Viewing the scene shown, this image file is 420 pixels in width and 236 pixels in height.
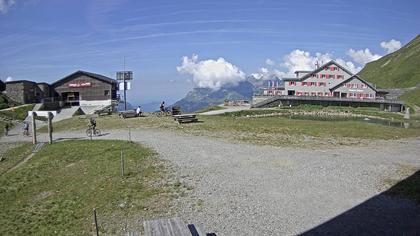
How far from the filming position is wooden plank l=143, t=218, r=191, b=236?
29.7 ft

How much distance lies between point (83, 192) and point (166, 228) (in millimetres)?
8531

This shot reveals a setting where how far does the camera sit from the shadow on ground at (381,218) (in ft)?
36.2

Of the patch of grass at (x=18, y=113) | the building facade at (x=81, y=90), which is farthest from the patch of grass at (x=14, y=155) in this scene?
the building facade at (x=81, y=90)

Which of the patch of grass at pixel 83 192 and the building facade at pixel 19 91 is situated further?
the building facade at pixel 19 91

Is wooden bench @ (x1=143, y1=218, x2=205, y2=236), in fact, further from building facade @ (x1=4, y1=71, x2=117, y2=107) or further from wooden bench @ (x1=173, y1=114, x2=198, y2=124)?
building facade @ (x1=4, y1=71, x2=117, y2=107)

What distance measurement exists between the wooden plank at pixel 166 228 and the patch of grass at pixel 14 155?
18.2m

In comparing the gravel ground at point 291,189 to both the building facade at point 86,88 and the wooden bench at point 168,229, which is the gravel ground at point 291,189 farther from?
the building facade at point 86,88

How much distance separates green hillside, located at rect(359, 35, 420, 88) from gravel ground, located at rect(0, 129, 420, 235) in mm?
123615

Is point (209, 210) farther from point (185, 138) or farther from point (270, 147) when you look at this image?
point (185, 138)

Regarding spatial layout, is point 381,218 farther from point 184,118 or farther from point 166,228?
point 184,118

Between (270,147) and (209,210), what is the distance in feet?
41.7

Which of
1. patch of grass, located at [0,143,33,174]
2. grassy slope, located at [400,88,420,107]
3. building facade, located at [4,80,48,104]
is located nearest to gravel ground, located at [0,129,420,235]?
patch of grass, located at [0,143,33,174]

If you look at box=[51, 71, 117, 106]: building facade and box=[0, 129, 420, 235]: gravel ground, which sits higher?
box=[51, 71, 117, 106]: building facade

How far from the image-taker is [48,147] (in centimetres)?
2814
